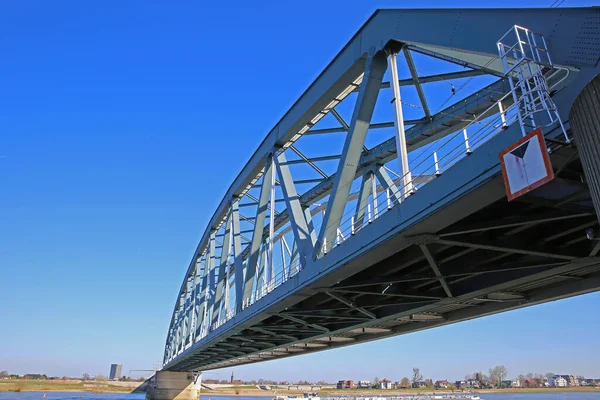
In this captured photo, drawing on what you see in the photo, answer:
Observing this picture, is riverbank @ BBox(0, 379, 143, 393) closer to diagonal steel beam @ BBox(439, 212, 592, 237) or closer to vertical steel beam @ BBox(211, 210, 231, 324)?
vertical steel beam @ BBox(211, 210, 231, 324)

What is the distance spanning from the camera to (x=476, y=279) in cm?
1562

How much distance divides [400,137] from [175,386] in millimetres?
68145

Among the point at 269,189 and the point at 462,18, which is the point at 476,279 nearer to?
the point at 462,18

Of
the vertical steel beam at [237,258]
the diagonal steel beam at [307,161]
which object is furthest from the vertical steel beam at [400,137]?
the vertical steel beam at [237,258]

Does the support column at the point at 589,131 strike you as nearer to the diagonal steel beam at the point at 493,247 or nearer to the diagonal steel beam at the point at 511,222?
the diagonal steel beam at the point at 511,222

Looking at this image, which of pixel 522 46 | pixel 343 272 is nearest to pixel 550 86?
pixel 522 46

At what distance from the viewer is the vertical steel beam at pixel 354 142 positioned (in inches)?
539

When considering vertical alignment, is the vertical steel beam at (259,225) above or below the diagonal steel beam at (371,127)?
below

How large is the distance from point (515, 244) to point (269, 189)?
41.9 ft

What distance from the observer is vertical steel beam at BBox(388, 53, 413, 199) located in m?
10.9

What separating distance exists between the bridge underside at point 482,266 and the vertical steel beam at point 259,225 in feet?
7.49

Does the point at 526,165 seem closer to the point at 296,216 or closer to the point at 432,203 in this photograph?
the point at 432,203

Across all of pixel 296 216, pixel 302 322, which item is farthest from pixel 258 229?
pixel 296 216

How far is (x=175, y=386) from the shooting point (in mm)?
68750
